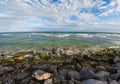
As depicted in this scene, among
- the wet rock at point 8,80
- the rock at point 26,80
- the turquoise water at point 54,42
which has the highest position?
the rock at point 26,80

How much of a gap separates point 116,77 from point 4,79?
2.95m

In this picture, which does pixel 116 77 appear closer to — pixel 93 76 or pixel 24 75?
pixel 93 76

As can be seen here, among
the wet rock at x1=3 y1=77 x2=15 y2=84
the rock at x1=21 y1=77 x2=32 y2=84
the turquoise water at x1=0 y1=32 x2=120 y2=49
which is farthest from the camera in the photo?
the turquoise water at x1=0 y1=32 x2=120 y2=49

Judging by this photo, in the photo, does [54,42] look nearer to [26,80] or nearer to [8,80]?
[8,80]

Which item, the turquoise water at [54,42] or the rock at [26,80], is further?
the turquoise water at [54,42]

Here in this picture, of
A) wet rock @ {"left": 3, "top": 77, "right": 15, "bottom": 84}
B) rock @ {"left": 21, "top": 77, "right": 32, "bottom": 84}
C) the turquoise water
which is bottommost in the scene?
the turquoise water

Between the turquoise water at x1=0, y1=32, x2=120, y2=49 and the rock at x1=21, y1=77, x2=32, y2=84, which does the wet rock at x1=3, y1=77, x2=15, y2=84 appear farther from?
the turquoise water at x1=0, y1=32, x2=120, y2=49

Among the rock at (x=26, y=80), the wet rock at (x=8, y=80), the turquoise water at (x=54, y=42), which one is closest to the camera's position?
the rock at (x=26, y=80)

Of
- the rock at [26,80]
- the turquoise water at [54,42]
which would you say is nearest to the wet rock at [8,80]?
the rock at [26,80]

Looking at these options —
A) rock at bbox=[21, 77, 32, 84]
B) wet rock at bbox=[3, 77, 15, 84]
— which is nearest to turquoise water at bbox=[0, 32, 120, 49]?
wet rock at bbox=[3, 77, 15, 84]

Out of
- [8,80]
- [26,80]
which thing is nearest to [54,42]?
[8,80]

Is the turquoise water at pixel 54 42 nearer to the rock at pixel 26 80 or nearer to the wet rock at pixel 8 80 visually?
the wet rock at pixel 8 80

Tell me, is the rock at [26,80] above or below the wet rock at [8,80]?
above

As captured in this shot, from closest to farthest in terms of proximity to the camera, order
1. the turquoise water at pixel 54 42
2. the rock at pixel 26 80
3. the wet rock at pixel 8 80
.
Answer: the rock at pixel 26 80, the wet rock at pixel 8 80, the turquoise water at pixel 54 42
